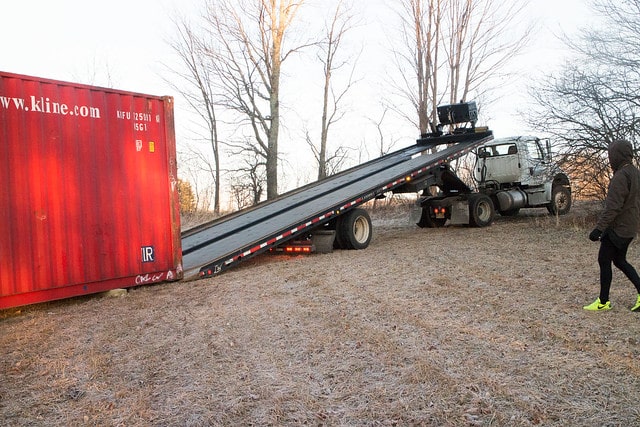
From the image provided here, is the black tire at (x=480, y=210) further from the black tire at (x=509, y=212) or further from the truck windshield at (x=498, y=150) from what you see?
the truck windshield at (x=498, y=150)

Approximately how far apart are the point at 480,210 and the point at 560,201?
370cm

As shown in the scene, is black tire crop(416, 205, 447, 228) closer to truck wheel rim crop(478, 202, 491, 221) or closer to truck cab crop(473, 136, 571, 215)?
truck wheel rim crop(478, 202, 491, 221)

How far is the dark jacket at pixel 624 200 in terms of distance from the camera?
5.11m

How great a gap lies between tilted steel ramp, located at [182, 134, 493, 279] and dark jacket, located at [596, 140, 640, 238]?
17.5 feet

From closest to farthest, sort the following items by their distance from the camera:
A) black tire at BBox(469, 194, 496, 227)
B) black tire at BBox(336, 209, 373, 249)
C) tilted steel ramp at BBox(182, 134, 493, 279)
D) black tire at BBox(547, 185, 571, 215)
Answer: tilted steel ramp at BBox(182, 134, 493, 279) < black tire at BBox(336, 209, 373, 249) < black tire at BBox(469, 194, 496, 227) < black tire at BBox(547, 185, 571, 215)

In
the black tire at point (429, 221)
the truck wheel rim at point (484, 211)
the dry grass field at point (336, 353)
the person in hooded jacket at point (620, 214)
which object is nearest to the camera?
the dry grass field at point (336, 353)

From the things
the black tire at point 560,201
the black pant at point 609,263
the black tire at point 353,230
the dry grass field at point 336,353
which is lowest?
the dry grass field at point 336,353

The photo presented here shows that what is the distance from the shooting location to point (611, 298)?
18.9ft

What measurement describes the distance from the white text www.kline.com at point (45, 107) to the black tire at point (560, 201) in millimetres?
14180

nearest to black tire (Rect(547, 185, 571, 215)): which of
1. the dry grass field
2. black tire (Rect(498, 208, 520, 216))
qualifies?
black tire (Rect(498, 208, 520, 216))

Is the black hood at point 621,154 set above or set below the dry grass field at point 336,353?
above

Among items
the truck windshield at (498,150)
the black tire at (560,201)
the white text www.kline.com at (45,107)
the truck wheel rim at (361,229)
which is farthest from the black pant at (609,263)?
the black tire at (560,201)

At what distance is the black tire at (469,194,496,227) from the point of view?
45.7 ft

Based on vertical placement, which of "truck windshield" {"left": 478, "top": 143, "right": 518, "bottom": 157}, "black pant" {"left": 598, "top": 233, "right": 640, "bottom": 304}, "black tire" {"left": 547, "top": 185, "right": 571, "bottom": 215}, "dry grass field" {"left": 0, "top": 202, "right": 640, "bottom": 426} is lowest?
"dry grass field" {"left": 0, "top": 202, "right": 640, "bottom": 426}
